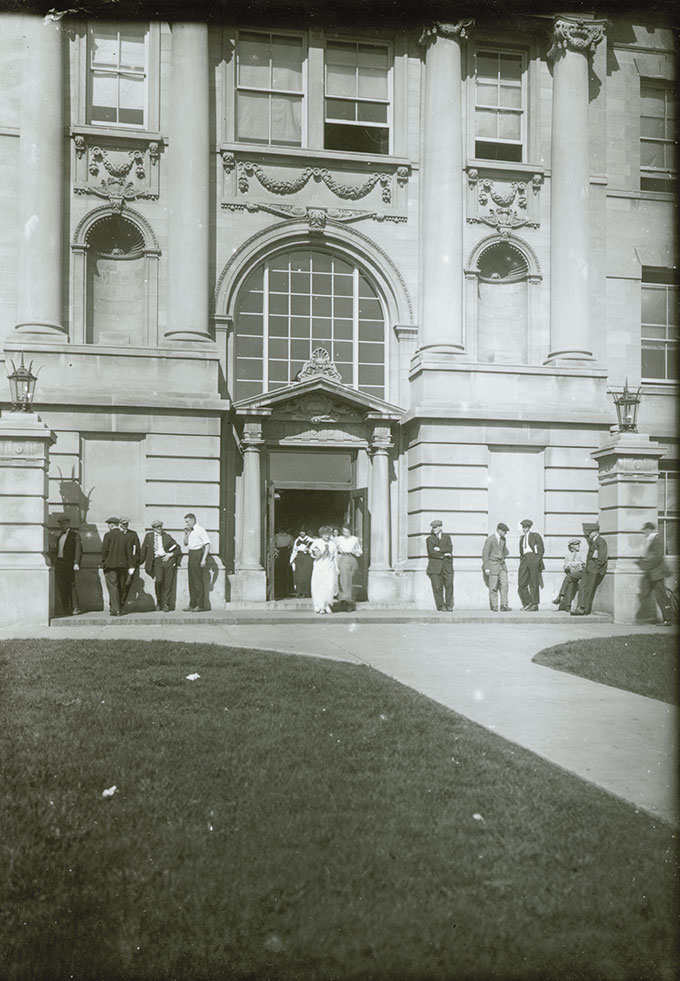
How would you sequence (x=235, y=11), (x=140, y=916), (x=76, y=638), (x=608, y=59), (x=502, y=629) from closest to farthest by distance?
(x=140, y=916), (x=235, y=11), (x=76, y=638), (x=502, y=629), (x=608, y=59)

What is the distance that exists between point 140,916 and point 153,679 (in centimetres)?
596

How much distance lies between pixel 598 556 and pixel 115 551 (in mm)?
10059

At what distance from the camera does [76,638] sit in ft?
46.3

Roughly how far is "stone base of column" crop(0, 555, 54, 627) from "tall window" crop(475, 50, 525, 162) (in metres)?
15.8

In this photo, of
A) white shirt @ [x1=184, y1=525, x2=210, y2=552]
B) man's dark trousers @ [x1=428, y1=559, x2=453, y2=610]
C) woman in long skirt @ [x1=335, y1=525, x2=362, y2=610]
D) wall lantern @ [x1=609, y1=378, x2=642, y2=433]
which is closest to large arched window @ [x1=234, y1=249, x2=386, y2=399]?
white shirt @ [x1=184, y1=525, x2=210, y2=552]

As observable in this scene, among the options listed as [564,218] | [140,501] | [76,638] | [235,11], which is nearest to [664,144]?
[564,218]

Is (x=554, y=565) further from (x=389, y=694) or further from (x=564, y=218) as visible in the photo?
(x=389, y=694)

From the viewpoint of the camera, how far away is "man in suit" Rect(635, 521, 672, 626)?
18850 mm

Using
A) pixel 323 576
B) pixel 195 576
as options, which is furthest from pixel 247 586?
pixel 323 576

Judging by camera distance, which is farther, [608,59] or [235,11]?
[608,59]

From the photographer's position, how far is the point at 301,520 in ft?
91.3

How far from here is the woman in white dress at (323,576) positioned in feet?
65.1

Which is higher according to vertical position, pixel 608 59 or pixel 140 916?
pixel 608 59

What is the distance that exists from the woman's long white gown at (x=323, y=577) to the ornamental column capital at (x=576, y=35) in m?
14.3
